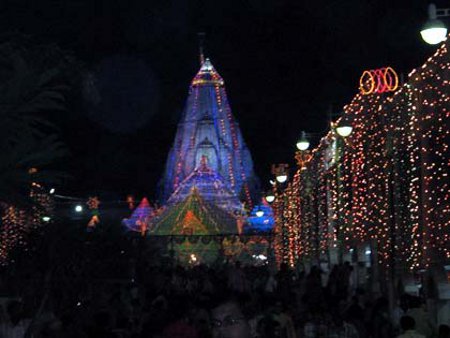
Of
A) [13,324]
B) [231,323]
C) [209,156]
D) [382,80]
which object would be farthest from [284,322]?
[209,156]

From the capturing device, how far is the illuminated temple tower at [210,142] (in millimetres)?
124500

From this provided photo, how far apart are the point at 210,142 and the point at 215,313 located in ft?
382

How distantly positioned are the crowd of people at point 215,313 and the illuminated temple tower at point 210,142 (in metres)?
92.6

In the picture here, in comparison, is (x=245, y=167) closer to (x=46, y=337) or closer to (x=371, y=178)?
(x=371, y=178)

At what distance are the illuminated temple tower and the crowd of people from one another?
3644 inches

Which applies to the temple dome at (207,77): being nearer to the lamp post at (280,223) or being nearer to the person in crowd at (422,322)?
the lamp post at (280,223)

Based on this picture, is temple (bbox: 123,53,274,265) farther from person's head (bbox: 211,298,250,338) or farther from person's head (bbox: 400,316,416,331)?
person's head (bbox: 211,298,250,338)

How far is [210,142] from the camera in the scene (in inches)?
4958

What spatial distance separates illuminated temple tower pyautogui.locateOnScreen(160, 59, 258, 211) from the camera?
408 feet

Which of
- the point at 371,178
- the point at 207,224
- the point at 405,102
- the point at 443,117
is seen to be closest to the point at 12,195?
the point at 443,117

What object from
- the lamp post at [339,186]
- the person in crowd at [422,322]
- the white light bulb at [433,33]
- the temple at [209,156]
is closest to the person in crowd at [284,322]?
the person in crowd at [422,322]

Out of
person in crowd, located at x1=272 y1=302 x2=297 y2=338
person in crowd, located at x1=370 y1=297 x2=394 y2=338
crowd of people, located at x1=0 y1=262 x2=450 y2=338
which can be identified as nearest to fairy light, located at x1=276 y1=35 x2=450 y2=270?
crowd of people, located at x1=0 y1=262 x2=450 y2=338

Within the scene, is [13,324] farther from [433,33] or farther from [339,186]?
[339,186]

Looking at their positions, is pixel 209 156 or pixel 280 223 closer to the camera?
pixel 280 223
